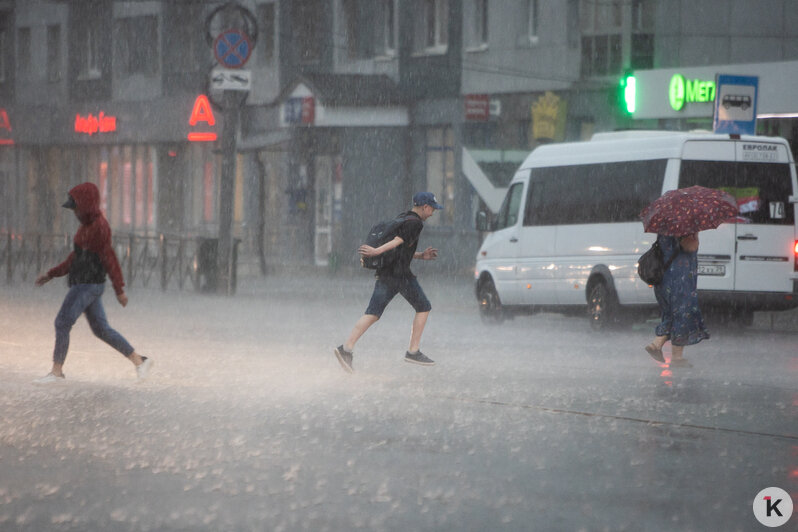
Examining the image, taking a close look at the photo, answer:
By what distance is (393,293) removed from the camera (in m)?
13.0

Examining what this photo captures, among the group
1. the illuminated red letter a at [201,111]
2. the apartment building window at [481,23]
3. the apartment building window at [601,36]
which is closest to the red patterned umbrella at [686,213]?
the apartment building window at [601,36]

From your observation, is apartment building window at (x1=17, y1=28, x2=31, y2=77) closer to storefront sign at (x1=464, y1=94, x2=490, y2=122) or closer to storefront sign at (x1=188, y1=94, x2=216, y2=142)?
storefront sign at (x1=188, y1=94, x2=216, y2=142)

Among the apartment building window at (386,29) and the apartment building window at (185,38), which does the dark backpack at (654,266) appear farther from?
the apartment building window at (185,38)

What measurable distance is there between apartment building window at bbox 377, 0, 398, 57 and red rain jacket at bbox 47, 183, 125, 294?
24.8 m

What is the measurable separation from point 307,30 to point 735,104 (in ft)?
67.4

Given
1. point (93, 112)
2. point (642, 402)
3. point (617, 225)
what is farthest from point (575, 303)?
point (93, 112)

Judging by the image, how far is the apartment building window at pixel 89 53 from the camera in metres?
45.8

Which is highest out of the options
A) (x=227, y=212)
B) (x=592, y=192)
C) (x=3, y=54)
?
(x=3, y=54)

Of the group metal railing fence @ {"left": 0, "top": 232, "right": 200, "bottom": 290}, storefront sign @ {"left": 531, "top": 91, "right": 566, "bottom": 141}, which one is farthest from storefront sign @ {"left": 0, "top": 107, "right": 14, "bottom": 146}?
storefront sign @ {"left": 531, "top": 91, "right": 566, "bottom": 141}

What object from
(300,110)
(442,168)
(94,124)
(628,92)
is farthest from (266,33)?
(628,92)

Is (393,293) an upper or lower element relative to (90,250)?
lower

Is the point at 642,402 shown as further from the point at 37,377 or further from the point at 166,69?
the point at 166,69

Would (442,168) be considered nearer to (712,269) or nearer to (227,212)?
(227,212)

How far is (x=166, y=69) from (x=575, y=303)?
1045 inches
